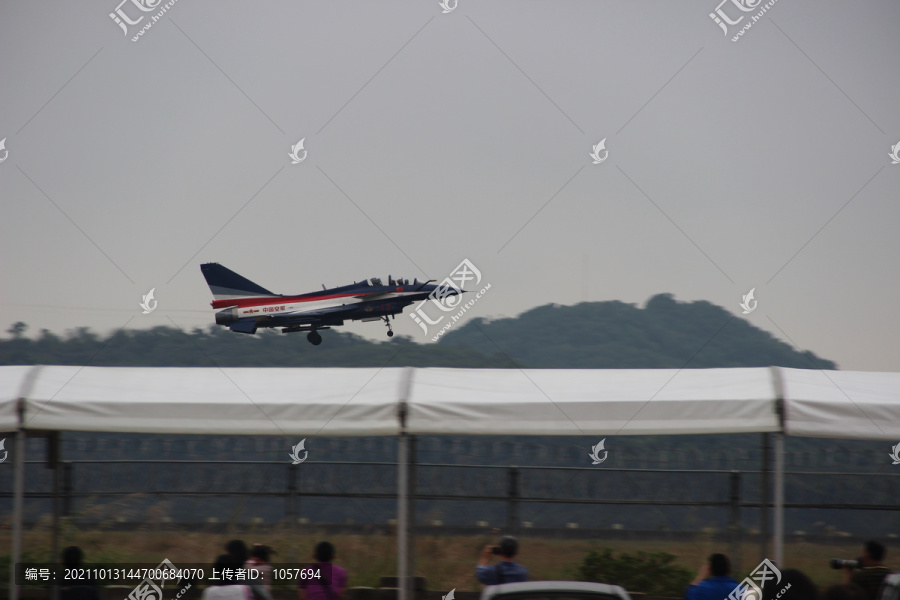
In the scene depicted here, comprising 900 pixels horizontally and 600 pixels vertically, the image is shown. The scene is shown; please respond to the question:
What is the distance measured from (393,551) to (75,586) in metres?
5.27

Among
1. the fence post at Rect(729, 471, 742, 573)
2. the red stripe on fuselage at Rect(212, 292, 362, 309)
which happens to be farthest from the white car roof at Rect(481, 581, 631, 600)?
the red stripe on fuselage at Rect(212, 292, 362, 309)

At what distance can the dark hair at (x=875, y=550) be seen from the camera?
21.0ft

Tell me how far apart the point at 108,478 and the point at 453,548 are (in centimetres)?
554

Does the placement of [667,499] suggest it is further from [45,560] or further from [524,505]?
[45,560]

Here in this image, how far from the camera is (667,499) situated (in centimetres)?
1135

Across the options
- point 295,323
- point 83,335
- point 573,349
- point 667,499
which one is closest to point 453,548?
point 667,499

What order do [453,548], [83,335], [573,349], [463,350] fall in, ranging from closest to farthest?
[453,548]
[83,335]
[463,350]
[573,349]

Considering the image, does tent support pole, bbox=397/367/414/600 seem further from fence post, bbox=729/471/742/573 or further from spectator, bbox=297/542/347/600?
fence post, bbox=729/471/742/573

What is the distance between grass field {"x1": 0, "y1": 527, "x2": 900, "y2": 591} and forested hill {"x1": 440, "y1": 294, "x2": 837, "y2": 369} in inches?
2359

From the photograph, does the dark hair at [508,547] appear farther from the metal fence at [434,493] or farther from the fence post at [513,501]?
the metal fence at [434,493]

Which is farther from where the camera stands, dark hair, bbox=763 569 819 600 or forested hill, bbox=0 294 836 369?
forested hill, bbox=0 294 836 369

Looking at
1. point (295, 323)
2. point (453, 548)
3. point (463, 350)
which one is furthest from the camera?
point (463, 350)

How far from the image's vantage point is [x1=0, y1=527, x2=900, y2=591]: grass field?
997 cm

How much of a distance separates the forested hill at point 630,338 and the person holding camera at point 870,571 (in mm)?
64878
